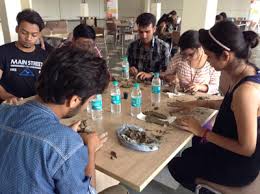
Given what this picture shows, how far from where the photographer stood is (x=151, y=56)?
2859mm

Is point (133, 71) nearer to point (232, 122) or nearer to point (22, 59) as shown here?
point (22, 59)

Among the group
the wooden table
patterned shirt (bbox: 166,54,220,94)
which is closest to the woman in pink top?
patterned shirt (bbox: 166,54,220,94)

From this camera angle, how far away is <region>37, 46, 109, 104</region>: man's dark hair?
2.81ft

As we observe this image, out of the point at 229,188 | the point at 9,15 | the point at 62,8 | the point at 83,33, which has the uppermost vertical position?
the point at 62,8

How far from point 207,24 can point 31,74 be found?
2.54 m

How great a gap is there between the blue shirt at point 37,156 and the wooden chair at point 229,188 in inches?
33.5

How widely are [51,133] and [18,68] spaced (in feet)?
5.44

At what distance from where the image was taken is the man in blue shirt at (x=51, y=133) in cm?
75

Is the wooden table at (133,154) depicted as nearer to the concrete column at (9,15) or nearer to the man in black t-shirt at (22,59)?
the man in black t-shirt at (22,59)

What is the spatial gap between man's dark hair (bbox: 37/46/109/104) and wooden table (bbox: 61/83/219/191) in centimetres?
40

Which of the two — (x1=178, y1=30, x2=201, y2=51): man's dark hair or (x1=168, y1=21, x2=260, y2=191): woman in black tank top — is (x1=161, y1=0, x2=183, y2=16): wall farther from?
(x1=168, y1=21, x2=260, y2=191): woman in black tank top

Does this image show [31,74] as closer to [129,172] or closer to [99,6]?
[129,172]

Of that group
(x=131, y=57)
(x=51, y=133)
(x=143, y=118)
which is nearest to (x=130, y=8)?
(x=131, y=57)

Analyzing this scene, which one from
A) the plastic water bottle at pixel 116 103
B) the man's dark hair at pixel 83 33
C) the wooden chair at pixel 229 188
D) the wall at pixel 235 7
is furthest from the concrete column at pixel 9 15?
the wall at pixel 235 7
